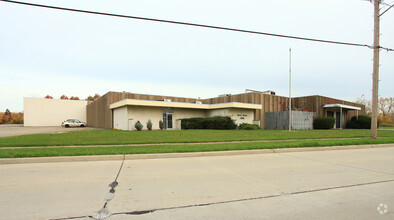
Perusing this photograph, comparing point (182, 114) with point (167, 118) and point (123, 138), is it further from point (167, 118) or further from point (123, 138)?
point (123, 138)

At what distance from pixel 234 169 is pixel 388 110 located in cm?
8250

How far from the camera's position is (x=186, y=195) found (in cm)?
463

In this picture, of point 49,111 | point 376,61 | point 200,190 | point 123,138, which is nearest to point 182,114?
point 123,138

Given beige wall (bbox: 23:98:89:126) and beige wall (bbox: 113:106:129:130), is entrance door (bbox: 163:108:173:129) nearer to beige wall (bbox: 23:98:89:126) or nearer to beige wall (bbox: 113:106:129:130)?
beige wall (bbox: 113:106:129:130)

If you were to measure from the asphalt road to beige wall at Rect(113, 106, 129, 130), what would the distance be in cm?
1850

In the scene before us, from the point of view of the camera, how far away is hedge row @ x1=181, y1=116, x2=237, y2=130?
26.9 meters

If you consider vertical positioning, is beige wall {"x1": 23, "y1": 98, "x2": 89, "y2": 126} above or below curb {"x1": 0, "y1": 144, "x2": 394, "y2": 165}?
above

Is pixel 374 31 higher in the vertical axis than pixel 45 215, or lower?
higher

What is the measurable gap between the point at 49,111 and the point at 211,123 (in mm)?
38260

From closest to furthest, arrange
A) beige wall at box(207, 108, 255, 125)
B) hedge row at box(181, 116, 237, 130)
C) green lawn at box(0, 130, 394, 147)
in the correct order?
green lawn at box(0, 130, 394, 147), hedge row at box(181, 116, 237, 130), beige wall at box(207, 108, 255, 125)

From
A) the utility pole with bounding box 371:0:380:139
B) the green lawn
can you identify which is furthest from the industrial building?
the utility pole with bounding box 371:0:380:139

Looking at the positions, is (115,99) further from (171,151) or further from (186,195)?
(186,195)

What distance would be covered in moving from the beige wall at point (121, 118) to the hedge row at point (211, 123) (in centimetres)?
667

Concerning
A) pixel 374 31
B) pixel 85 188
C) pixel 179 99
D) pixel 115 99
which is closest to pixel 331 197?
pixel 85 188
